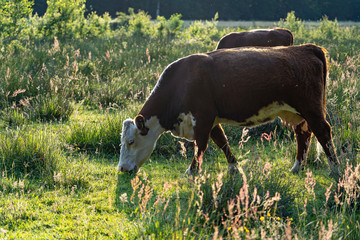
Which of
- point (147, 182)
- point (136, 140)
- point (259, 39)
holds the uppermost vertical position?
point (259, 39)

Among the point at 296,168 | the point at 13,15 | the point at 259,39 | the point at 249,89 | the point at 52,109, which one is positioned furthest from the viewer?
the point at 13,15

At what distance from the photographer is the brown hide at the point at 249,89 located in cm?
472

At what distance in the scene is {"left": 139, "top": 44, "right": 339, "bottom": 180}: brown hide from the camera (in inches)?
186

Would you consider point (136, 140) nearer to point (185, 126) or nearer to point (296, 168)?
point (185, 126)

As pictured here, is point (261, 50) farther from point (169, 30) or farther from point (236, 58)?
point (169, 30)

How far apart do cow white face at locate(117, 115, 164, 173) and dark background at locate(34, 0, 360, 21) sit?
172 feet

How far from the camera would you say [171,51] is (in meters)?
13.2

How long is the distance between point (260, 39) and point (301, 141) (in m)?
3.69

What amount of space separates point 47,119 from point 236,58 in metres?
4.07

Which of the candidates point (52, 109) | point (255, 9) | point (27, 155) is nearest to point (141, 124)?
point (27, 155)

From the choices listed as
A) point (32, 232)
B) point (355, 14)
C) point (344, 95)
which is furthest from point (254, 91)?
point (355, 14)

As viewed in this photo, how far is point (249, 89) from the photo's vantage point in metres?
4.73

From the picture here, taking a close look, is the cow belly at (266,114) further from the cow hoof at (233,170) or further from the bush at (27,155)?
the bush at (27,155)

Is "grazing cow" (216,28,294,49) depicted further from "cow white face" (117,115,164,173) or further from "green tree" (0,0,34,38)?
"green tree" (0,0,34,38)
